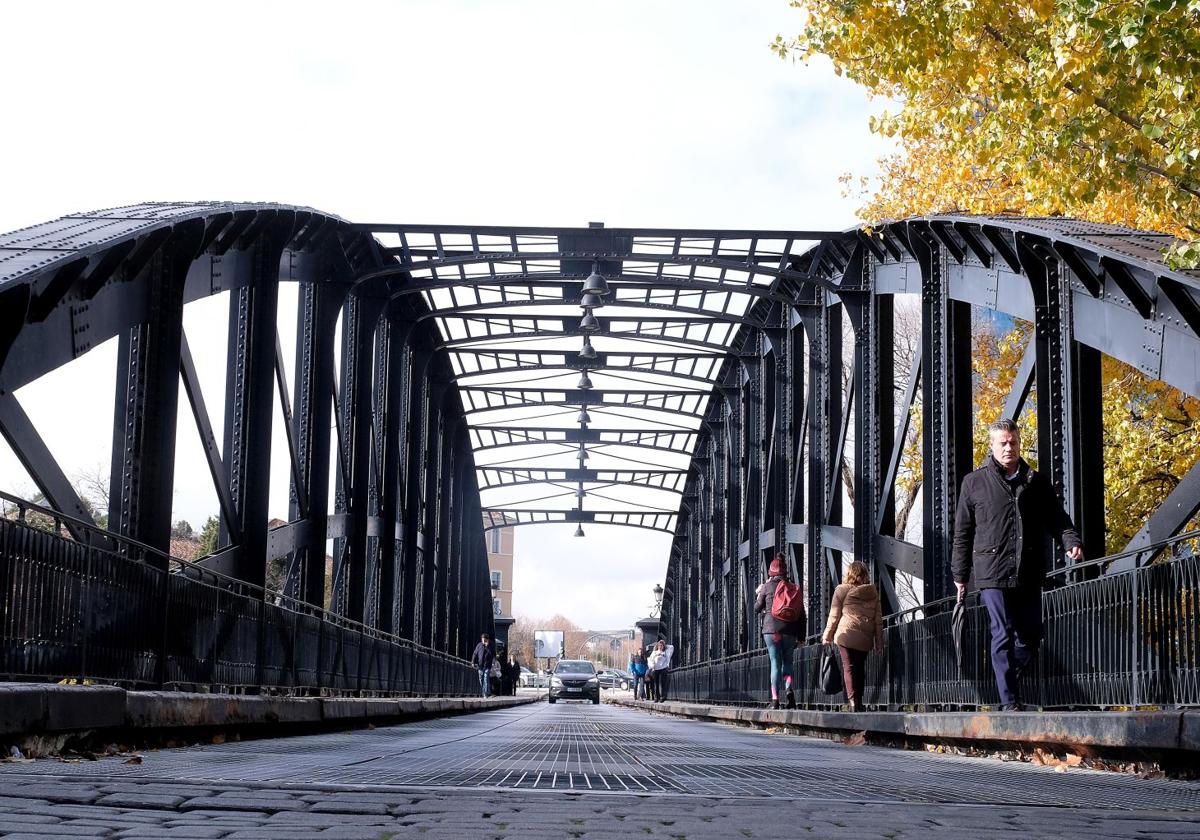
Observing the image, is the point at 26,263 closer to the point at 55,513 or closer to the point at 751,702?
the point at 55,513

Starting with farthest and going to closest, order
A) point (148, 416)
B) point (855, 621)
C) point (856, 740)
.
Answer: point (855, 621)
point (856, 740)
point (148, 416)

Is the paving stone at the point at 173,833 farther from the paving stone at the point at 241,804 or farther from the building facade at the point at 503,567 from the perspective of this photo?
the building facade at the point at 503,567

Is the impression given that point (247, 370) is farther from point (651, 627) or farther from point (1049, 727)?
point (651, 627)

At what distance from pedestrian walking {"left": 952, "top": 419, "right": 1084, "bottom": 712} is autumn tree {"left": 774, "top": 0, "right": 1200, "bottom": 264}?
5.24 ft

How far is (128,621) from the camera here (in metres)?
8.24

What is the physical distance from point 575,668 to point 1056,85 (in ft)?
160

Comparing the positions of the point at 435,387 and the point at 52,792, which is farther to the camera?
the point at 435,387

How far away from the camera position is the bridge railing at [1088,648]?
686 centimetres

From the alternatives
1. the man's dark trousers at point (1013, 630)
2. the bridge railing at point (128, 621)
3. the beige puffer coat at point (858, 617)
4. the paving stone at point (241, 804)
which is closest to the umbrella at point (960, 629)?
the man's dark trousers at point (1013, 630)

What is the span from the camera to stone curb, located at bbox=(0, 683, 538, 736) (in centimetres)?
616

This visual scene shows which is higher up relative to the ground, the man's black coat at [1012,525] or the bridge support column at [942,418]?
the bridge support column at [942,418]

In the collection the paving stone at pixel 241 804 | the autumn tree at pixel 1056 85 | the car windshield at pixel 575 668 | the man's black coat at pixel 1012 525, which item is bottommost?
the car windshield at pixel 575 668

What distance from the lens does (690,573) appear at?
4291 centimetres

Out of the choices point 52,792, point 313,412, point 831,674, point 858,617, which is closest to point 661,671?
point 313,412
